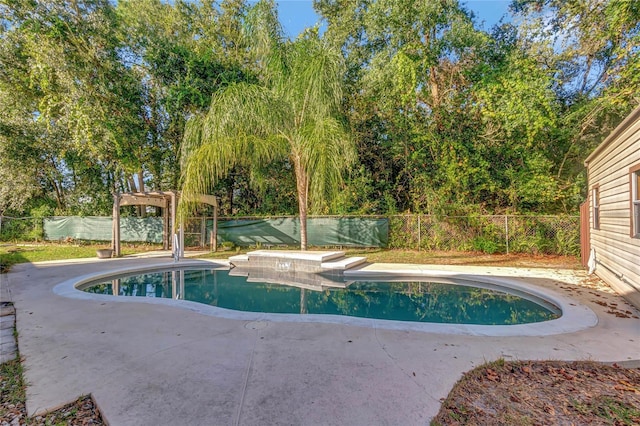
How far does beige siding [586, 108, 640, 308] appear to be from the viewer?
4039 mm

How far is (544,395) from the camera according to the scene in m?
2.08

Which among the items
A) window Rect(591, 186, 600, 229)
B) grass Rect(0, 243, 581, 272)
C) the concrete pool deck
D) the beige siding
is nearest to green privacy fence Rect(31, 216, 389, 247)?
grass Rect(0, 243, 581, 272)

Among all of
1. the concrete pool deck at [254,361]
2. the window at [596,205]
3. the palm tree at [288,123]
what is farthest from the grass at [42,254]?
the window at [596,205]

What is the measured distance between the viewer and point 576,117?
862cm

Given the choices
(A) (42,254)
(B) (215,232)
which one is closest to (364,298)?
(B) (215,232)

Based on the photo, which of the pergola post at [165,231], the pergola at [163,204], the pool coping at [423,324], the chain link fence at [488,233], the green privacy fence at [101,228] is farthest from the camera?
the green privacy fence at [101,228]

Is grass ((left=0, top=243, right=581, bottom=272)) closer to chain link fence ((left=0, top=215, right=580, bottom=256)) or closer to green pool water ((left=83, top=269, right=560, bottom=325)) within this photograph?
chain link fence ((left=0, top=215, right=580, bottom=256))

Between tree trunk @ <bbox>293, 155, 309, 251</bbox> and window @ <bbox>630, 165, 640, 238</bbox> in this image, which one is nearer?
window @ <bbox>630, 165, 640, 238</bbox>

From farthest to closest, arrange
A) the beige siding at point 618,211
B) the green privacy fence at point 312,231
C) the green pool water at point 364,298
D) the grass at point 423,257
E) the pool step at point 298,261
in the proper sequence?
1. the green privacy fence at point 312,231
2. the grass at point 423,257
3. the pool step at point 298,261
4. the green pool water at point 364,298
5. the beige siding at point 618,211

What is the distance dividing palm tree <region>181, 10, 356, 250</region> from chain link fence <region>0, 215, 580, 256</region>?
3.45m

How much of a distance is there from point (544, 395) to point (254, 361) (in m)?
2.09

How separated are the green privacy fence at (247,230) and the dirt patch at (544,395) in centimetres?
772

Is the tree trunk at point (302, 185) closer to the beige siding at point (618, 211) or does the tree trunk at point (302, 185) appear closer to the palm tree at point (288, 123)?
the palm tree at point (288, 123)

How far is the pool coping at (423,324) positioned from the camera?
3255mm
